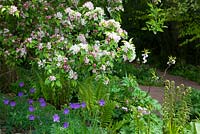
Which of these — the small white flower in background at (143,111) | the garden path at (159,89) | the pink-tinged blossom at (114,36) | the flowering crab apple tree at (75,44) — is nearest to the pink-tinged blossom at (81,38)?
the flowering crab apple tree at (75,44)

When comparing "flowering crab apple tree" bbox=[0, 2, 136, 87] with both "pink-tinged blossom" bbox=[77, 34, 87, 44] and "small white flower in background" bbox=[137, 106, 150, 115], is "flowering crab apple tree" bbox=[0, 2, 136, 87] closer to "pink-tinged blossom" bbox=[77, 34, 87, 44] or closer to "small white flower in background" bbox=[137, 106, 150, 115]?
"pink-tinged blossom" bbox=[77, 34, 87, 44]

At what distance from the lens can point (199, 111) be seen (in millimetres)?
6309

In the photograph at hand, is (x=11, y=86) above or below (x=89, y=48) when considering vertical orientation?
below

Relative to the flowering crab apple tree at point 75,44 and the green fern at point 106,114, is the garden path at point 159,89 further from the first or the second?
the flowering crab apple tree at point 75,44

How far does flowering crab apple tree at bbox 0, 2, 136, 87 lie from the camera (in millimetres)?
4273

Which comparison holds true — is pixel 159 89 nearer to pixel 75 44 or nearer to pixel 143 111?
pixel 143 111

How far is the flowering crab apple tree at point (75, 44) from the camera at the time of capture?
168 inches

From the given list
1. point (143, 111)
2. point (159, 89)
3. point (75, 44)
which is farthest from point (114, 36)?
point (159, 89)

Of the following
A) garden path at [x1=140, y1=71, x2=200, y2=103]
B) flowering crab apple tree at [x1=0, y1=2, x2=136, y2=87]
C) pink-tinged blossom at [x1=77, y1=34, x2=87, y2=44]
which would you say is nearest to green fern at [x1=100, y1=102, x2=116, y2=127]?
flowering crab apple tree at [x1=0, y1=2, x2=136, y2=87]

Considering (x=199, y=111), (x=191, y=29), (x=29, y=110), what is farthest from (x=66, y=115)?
(x=191, y=29)

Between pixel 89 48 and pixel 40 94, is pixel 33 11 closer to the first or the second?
pixel 89 48

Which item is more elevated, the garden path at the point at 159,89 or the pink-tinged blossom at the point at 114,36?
the pink-tinged blossom at the point at 114,36

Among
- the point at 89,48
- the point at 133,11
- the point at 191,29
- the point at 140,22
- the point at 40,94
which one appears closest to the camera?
the point at 89,48

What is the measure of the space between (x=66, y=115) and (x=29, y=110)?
16.6 inches
